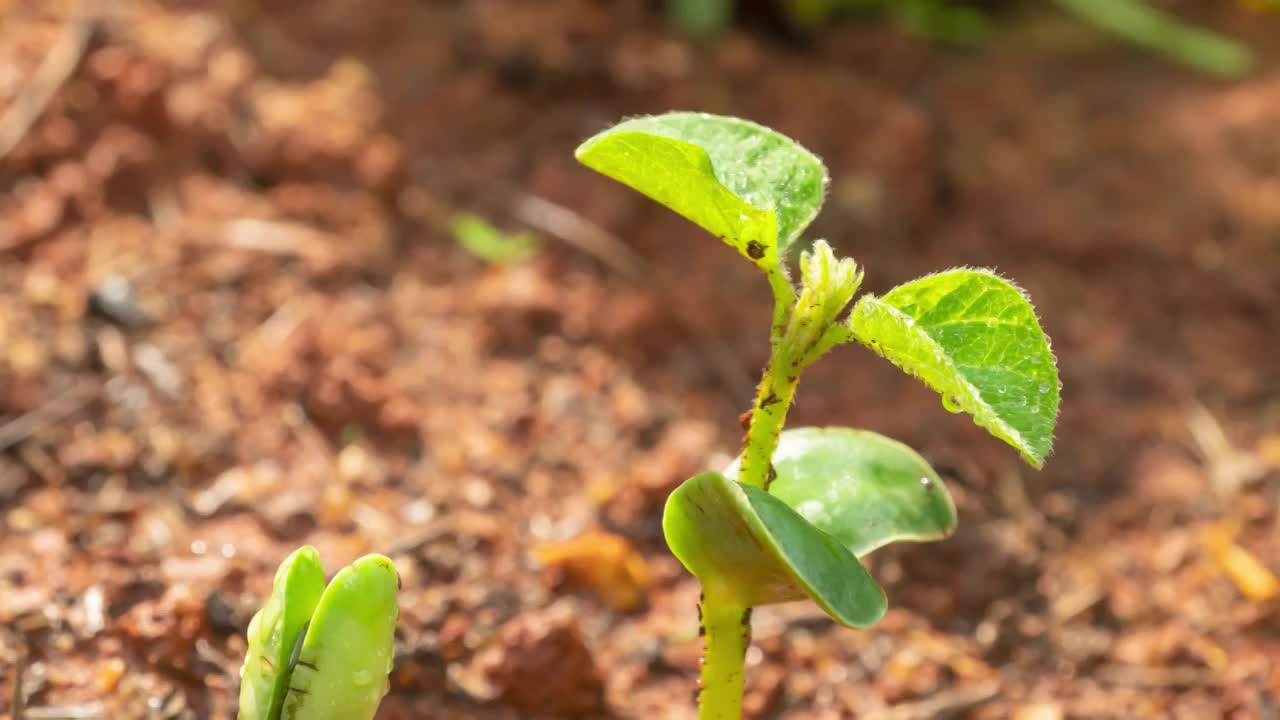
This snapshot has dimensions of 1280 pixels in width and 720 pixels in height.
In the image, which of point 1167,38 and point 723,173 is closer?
point 723,173

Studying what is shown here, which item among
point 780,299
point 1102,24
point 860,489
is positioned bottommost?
point 1102,24

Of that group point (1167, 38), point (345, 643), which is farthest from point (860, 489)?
point (1167, 38)

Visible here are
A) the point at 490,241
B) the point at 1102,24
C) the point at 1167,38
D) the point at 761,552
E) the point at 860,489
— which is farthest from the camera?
the point at 1102,24

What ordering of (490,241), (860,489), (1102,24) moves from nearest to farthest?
(860,489)
(490,241)
(1102,24)

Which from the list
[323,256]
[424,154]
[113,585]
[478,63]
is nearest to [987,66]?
[478,63]

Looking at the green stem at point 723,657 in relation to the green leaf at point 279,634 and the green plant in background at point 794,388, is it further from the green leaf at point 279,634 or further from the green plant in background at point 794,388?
the green leaf at point 279,634

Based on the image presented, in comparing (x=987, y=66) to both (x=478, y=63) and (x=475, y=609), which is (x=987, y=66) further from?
(x=475, y=609)

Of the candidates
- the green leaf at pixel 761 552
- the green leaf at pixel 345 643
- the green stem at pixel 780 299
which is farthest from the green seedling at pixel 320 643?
the green stem at pixel 780 299

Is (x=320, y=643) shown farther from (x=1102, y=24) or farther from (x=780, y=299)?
(x=1102, y=24)
